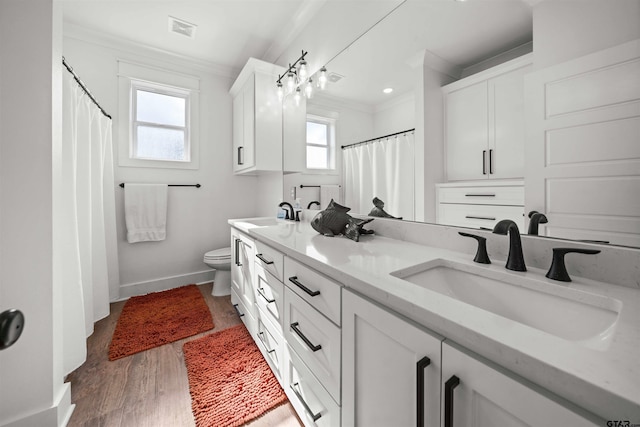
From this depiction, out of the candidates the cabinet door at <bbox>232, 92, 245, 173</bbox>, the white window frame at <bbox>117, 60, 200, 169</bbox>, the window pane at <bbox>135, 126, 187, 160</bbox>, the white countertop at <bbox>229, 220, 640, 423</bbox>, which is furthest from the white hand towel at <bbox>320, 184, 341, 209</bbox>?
the window pane at <bbox>135, 126, 187, 160</bbox>

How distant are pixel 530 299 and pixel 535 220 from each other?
29 cm

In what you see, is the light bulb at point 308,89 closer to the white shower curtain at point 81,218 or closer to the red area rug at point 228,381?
the white shower curtain at point 81,218

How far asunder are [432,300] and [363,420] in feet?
1.50

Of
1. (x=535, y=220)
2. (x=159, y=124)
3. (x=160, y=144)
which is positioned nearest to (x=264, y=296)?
(x=535, y=220)

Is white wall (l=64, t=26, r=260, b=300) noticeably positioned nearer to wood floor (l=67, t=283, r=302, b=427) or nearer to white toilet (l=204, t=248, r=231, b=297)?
white toilet (l=204, t=248, r=231, b=297)

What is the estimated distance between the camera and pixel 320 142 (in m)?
1.72

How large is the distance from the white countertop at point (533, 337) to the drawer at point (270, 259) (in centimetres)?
36

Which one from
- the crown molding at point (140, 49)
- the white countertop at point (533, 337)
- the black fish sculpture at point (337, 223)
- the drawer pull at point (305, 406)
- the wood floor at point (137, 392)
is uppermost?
the crown molding at point (140, 49)

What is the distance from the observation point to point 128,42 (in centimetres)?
241

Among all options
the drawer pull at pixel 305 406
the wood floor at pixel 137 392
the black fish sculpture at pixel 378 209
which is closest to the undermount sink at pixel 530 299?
the black fish sculpture at pixel 378 209

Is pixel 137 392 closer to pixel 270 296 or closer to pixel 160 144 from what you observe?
pixel 270 296

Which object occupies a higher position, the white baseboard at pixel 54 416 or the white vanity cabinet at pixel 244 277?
the white vanity cabinet at pixel 244 277

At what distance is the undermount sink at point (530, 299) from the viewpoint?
0.54 meters

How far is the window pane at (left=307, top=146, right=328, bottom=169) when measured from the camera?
1698mm
